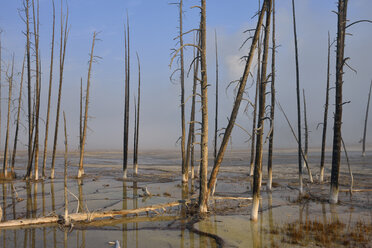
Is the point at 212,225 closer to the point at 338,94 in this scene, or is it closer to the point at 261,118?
the point at 261,118

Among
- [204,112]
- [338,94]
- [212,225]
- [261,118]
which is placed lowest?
[212,225]

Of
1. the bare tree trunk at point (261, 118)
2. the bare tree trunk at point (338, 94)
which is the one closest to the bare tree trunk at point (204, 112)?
the bare tree trunk at point (261, 118)

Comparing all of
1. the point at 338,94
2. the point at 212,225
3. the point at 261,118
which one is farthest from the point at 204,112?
the point at 338,94

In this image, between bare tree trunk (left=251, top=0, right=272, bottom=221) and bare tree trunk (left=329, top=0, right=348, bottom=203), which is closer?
bare tree trunk (left=251, top=0, right=272, bottom=221)

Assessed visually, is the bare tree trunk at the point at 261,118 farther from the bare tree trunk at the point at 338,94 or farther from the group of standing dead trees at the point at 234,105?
the bare tree trunk at the point at 338,94

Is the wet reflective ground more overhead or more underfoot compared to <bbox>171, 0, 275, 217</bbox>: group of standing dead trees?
more underfoot

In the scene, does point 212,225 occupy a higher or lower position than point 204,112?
lower

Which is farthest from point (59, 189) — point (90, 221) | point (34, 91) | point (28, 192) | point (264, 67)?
point (264, 67)

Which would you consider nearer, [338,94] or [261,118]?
[261,118]

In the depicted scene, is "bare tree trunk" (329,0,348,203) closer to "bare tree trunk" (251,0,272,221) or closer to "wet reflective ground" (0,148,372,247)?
"wet reflective ground" (0,148,372,247)

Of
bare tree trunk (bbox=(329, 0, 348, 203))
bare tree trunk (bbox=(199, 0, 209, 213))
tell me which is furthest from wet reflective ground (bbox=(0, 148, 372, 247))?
bare tree trunk (bbox=(329, 0, 348, 203))

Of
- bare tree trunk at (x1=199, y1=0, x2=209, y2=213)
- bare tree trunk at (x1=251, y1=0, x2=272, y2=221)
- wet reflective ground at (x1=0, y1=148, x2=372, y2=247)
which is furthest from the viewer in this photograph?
bare tree trunk at (x1=199, y1=0, x2=209, y2=213)

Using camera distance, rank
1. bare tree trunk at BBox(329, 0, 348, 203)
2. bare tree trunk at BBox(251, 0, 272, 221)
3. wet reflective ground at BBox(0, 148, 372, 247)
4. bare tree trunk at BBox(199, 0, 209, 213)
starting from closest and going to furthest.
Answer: wet reflective ground at BBox(0, 148, 372, 247)
bare tree trunk at BBox(251, 0, 272, 221)
bare tree trunk at BBox(199, 0, 209, 213)
bare tree trunk at BBox(329, 0, 348, 203)

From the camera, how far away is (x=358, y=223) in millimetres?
8758
